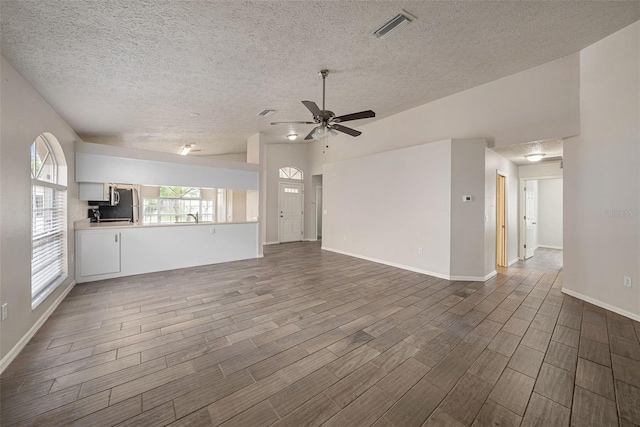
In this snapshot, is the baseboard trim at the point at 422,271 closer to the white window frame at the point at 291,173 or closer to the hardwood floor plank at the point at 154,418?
the white window frame at the point at 291,173

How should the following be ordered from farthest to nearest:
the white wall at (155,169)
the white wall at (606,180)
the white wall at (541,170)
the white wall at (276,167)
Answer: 1. the white wall at (276,167)
2. the white wall at (541,170)
3. the white wall at (155,169)
4. the white wall at (606,180)

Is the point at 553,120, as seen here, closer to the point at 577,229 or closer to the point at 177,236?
the point at 577,229

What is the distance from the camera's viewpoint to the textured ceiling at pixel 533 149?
4187mm

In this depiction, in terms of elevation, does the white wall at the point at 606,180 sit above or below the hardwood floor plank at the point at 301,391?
above

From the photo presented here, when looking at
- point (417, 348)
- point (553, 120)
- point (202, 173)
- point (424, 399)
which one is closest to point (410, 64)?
point (553, 120)

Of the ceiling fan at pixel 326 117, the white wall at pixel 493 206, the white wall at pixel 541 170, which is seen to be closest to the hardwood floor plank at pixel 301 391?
the ceiling fan at pixel 326 117

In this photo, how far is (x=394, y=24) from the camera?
2594 mm

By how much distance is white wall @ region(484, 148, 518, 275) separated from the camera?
14.7 feet

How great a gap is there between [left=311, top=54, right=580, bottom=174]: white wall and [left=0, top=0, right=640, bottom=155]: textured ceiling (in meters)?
0.27

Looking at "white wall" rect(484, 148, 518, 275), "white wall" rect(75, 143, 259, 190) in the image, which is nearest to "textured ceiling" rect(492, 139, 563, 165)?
"white wall" rect(484, 148, 518, 275)

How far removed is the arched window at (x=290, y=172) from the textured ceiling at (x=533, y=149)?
5.98 meters

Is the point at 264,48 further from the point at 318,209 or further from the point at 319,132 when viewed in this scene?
the point at 318,209

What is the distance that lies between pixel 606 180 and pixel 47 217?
23.6 feet

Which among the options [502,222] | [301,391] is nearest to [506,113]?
[502,222]
